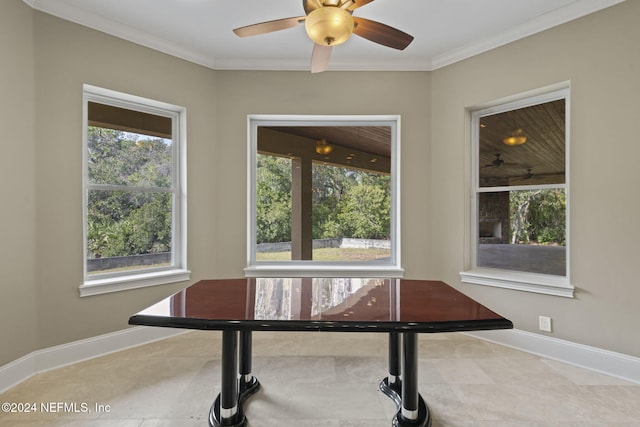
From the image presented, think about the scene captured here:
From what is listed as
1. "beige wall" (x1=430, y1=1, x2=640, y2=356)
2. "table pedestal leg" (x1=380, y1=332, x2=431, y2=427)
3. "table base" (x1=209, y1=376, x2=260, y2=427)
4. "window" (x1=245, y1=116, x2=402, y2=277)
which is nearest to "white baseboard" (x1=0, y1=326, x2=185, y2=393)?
"window" (x1=245, y1=116, x2=402, y2=277)

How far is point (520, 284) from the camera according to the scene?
2.76 m

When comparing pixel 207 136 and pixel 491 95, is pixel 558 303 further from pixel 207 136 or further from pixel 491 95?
pixel 207 136

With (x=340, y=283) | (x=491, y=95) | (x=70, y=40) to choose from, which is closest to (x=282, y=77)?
(x=70, y=40)

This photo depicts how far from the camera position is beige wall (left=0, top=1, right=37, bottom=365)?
2133 millimetres

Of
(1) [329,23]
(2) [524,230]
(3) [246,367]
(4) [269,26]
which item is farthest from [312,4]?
(2) [524,230]

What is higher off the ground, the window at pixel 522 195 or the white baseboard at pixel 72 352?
the window at pixel 522 195

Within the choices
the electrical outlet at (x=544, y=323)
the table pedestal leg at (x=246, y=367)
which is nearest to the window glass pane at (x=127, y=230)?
the table pedestal leg at (x=246, y=367)

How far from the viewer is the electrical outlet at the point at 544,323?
2611 millimetres

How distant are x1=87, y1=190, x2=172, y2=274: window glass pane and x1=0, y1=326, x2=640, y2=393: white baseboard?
1.96 ft

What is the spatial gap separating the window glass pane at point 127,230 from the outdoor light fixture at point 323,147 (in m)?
1.61

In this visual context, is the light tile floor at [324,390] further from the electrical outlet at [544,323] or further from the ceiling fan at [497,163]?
the ceiling fan at [497,163]

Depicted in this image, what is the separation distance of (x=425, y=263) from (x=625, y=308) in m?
1.50

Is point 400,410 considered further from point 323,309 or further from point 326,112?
point 326,112

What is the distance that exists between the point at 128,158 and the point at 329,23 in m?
2.29
